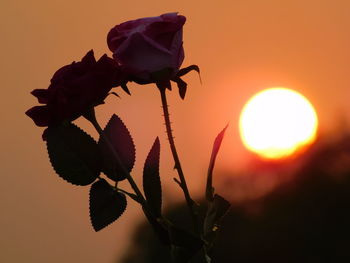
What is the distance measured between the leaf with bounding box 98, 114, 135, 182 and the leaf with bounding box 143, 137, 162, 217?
56 mm

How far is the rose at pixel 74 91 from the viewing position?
52.7 inches

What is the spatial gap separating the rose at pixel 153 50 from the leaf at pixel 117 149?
4.1 inches

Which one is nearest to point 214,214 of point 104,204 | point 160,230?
point 160,230

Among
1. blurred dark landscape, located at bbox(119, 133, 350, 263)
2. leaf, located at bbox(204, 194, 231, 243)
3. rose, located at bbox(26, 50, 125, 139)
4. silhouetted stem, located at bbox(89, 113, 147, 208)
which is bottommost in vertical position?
blurred dark landscape, located at bbox(119, 133, 350, 263)

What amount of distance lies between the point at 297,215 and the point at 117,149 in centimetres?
2254

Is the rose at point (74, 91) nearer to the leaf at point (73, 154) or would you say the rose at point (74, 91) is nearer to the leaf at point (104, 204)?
the leaf at point (73, 154)

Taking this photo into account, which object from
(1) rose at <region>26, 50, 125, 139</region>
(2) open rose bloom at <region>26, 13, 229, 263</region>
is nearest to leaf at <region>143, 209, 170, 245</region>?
(2) open rose bloom at <region>26, 13, 229, 263</region>

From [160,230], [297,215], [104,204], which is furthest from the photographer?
[297,215]

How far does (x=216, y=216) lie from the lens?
4.55 ft

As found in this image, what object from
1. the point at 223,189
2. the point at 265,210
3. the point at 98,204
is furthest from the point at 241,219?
the point at 98,204

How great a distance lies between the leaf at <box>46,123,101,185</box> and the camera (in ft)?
4.48

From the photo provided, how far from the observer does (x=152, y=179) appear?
4.53 ft

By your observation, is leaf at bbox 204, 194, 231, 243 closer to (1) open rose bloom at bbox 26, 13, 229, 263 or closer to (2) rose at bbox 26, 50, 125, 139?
(1) open rose bloom at bbox 26, 13, 229, 263

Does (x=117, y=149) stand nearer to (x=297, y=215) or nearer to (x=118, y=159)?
(x=118, y=159)
